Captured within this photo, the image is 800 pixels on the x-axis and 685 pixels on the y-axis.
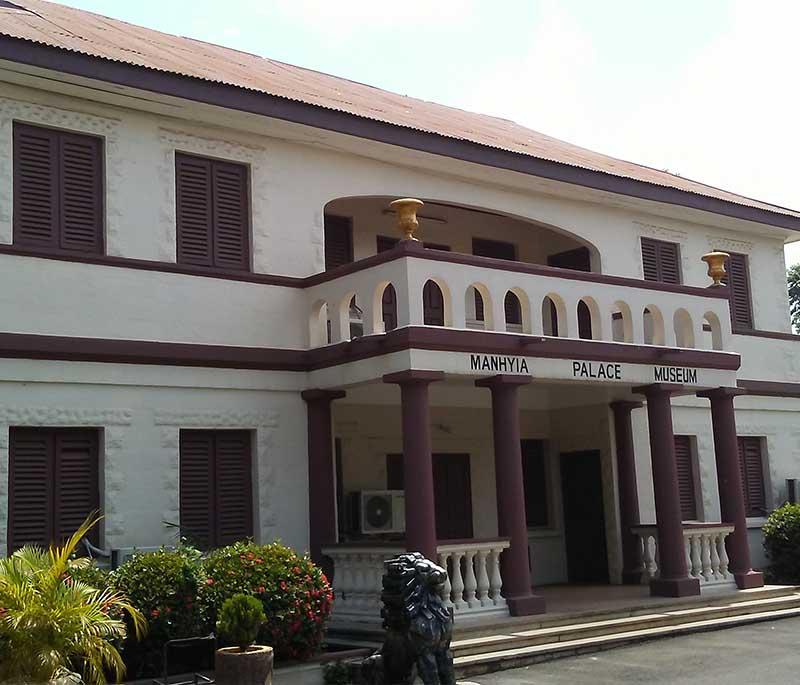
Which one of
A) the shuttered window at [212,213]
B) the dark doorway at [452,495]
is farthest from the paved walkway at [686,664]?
the shuttered window at [212,213]

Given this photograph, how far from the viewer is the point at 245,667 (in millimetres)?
10523

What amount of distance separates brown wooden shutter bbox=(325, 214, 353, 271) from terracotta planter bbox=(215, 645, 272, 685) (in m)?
8.15

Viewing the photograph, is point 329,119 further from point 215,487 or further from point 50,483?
point 50,483

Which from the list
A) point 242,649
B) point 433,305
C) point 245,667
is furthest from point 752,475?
point 245,667

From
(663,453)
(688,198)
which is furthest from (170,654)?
(688,198)

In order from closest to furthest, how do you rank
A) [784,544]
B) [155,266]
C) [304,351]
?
[155,266], [304,351], [784,544]

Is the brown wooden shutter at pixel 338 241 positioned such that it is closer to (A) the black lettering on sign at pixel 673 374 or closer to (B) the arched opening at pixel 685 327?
(A) the black lettering on sign at pixel 673 374

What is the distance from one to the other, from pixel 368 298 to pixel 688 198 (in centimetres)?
868

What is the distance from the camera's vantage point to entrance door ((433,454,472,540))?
1864 centimetres

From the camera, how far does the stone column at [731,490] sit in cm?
1748

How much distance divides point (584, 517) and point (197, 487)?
825 centimetres

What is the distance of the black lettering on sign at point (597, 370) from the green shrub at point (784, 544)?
18.3ft

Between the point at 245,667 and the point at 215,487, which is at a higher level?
the point at 215,487

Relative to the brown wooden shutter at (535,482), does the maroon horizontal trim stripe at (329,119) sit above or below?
above
